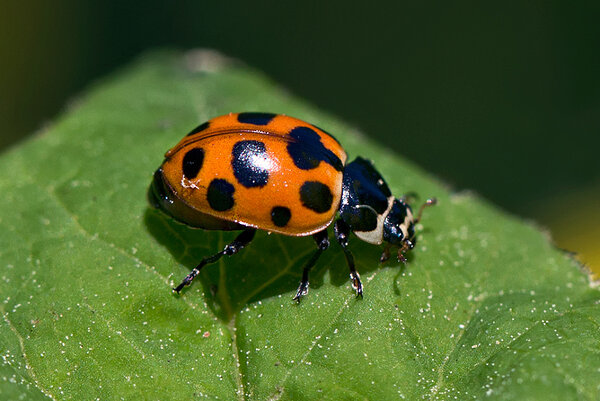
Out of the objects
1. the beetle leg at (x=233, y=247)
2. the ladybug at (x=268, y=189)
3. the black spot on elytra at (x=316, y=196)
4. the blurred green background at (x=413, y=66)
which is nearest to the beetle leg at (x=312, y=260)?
the ladybug at (x=268, y=189)

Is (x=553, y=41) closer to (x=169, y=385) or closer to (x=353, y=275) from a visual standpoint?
(x=353, y=275)

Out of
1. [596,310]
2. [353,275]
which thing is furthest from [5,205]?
[596,310]

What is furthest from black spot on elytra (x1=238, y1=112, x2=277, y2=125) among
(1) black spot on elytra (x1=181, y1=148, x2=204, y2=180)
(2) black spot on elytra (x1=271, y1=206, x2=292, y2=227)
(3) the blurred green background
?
(3) the blurred green background

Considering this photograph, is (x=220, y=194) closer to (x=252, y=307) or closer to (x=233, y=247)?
(x=233, y=247)

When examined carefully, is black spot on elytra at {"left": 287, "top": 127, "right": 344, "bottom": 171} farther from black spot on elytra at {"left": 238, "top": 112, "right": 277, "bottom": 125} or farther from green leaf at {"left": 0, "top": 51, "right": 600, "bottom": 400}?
green leaf at {"left": 0, "top": 51, "right": 600, "bottom": 400}

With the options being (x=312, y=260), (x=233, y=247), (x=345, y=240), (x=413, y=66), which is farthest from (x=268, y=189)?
(x=413, y=66)

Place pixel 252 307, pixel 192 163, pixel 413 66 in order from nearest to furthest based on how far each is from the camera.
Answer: pixel 252 307 < pixel 192 163 < pixel 413 66
